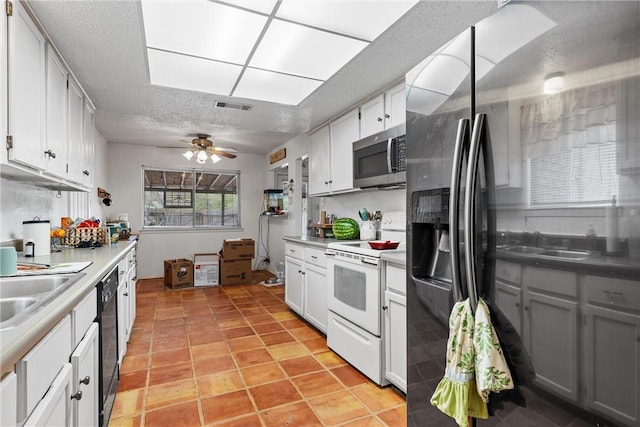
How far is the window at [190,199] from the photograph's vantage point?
18.9ft

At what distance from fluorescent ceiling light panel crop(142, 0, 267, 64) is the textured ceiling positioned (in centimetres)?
10

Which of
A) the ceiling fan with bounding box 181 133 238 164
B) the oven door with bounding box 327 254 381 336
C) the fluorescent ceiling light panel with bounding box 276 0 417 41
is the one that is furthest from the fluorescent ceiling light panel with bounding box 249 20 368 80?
the ceiling fan with bounding box 181 133 238 164

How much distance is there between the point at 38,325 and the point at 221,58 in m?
2.05

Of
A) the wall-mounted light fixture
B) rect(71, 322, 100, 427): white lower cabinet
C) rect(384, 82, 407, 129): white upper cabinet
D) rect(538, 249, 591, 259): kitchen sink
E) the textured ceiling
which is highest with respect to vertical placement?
the textured ceiling

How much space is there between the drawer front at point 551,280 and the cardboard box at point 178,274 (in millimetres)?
4886

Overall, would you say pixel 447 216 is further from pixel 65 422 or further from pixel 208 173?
pixel 208 173

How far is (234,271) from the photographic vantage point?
525cm

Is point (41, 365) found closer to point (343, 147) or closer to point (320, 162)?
point (343, 147)

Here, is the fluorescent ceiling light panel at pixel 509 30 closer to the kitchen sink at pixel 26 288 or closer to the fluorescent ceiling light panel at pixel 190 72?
the kitchen sink at pixel 26 288

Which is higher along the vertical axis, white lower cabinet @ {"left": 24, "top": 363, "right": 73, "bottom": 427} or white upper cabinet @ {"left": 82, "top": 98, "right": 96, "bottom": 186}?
white upper cabinet @ {"left": 82, "top": 98, "right": 96, "bottom": 186}

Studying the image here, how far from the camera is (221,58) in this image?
7.61ft

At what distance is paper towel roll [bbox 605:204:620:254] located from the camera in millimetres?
692

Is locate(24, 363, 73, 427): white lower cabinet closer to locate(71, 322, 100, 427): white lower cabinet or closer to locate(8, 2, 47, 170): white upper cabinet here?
locate(71, 322, 100, 427): white lower cabinet

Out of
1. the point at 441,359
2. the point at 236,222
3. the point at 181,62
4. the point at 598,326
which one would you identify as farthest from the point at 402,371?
the point at 236,222
